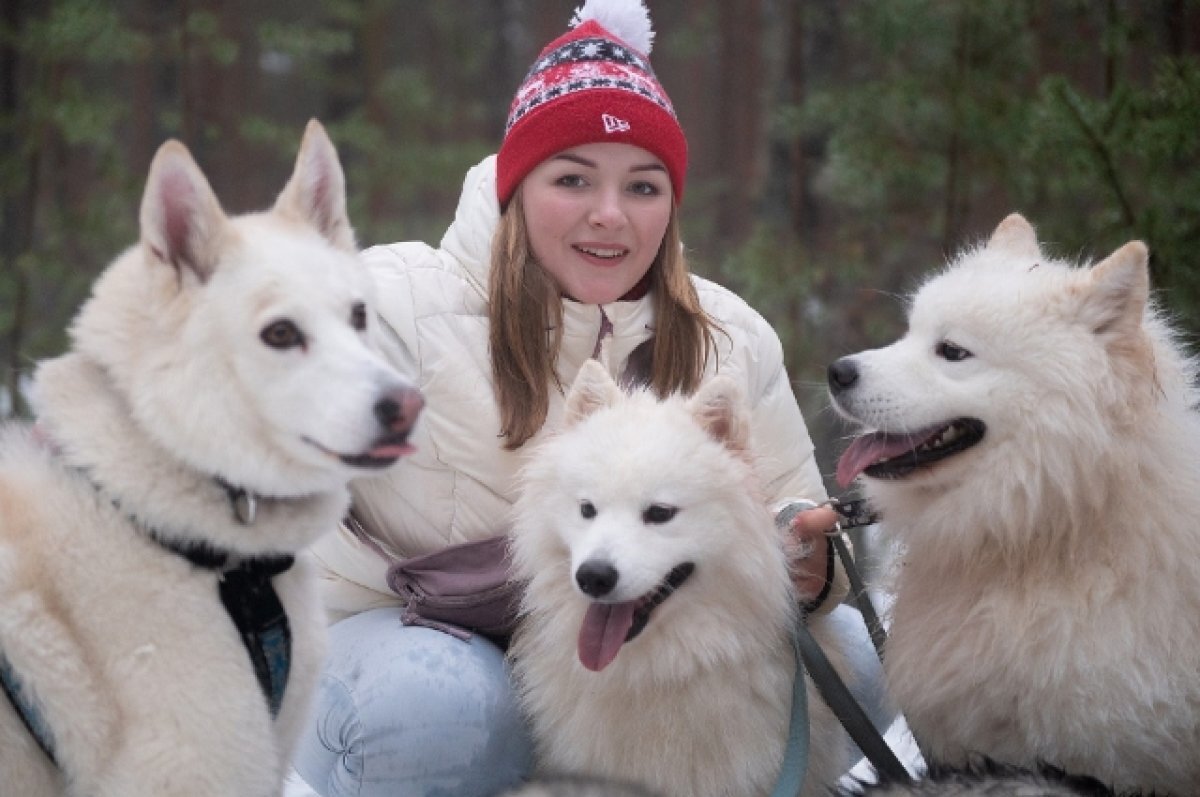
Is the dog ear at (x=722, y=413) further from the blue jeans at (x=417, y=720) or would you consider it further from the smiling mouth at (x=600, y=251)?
the blue jeans at (x=417, y=720)

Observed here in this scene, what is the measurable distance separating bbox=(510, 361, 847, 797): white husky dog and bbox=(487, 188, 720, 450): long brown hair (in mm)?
244

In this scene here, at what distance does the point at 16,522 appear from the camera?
6.03ft

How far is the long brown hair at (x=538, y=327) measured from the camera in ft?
9.39

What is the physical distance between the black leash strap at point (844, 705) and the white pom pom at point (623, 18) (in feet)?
5.17

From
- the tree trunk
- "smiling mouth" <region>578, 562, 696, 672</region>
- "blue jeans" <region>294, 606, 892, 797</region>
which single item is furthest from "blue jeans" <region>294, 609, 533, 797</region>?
the tree trunk

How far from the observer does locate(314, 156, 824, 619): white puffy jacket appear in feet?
9.32

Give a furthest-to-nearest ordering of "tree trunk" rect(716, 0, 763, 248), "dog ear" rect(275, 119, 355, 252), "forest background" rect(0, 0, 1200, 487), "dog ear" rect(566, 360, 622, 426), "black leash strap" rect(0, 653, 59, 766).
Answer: "tree trunk" rect(716, 0, 763, 248) < "forest background" rect(0, 0, 1200, 487) < "dog ear" rect(566, 360, 622, 426) < "dog ear" rect(275, 119, 355, 252) < "black leash strap" rect(0, 653, 59, 766)

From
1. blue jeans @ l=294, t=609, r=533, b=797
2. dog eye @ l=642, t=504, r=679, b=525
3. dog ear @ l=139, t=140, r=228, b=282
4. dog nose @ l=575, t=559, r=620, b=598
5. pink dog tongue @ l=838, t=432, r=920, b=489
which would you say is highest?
dog ear @ l=139, t=140, r=228, b=282

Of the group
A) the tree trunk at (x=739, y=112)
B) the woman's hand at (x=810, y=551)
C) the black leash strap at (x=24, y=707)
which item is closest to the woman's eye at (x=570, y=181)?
the woman's hand at (x=810, y=551)

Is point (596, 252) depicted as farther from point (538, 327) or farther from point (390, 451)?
point (390, 451)

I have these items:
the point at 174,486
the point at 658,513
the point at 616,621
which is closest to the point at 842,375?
the point at 658,513

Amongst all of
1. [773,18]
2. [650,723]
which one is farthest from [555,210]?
[773,18]

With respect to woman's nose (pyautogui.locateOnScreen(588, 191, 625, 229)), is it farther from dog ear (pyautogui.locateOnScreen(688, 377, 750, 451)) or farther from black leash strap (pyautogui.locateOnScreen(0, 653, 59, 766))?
black leash strap (pyautogui.locateOnScreen(0, 653, 59, 766))

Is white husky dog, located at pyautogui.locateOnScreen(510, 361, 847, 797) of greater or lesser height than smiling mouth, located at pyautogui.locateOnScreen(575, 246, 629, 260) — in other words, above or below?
below
